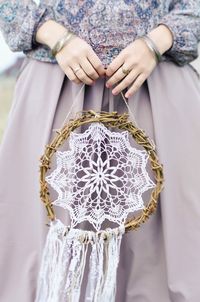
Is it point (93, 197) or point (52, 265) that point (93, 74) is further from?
point (52, 265)

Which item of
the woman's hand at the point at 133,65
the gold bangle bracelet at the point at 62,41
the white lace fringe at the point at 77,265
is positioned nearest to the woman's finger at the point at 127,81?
the woman's hand at the point at 133,65

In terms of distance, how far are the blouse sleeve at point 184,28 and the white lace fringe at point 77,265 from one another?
1.04 feet

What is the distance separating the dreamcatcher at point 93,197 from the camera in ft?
2.61

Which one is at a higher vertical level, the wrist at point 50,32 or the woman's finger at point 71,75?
the wrist at point 50,32

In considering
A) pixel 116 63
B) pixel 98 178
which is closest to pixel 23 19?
pixel 116 63

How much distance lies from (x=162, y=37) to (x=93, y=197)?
0.91 feet

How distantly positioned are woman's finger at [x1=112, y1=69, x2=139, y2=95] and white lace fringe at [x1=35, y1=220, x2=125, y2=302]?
0.22 metres

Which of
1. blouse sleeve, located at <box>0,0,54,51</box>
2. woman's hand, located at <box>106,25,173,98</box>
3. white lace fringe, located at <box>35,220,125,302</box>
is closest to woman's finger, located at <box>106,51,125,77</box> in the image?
woman's hand, located at <box>106,25,173,98</box>

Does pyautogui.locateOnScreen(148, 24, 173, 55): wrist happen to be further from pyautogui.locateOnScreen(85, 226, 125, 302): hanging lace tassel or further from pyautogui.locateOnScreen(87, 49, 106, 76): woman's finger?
pyautogui.locateOnScreen(85, 226, 125, 302): hanging lace tassel

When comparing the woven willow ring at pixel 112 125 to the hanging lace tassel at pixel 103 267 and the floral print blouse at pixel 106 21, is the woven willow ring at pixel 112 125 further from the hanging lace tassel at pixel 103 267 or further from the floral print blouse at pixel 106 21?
the floral print blouse at pixel 106 21

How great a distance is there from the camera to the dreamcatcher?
797 millimetres

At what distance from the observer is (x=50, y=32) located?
911 millimetres

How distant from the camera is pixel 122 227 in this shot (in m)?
0.81

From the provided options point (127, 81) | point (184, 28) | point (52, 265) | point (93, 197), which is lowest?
point (52, 265)
